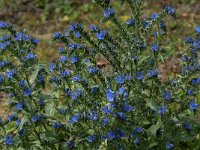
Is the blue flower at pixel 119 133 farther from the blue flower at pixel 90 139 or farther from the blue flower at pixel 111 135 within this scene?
the blue flower at pixel 90 139

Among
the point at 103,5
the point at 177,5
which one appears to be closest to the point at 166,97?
the point at 103,5

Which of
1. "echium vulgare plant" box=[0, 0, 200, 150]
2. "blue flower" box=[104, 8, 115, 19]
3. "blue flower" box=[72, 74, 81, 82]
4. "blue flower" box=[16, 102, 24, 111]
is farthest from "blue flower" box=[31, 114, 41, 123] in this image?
"blue flower" box=[104, 8, 115, 19]

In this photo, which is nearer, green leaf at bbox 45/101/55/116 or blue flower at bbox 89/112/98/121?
blue flower at bbox 89/112/98/121

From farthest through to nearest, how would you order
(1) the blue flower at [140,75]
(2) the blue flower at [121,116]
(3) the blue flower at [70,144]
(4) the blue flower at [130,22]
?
(3) the blue flower at [70,144] → (4) the blue flower at [130,22] → (1) the blue flower at [140,75] → (2) the blue flower at [121,116]

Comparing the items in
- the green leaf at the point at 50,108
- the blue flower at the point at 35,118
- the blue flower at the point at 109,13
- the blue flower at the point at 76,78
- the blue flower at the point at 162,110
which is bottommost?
the blue flower at the point at 35,118

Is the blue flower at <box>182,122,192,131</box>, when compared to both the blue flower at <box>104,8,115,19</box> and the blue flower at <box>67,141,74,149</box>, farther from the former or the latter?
the blue flower at <box>104,8,115,19</box>

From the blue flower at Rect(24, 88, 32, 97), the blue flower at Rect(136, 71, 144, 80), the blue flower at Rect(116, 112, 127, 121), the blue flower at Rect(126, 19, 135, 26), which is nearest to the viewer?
the blue flower at Rect(116, 112, 127, 121)

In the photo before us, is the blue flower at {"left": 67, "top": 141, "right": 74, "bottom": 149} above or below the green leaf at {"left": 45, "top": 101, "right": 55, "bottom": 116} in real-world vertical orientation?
below

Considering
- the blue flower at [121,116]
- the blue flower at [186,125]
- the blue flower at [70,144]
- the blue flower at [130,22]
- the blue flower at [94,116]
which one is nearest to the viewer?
the blue flower at [121,116]

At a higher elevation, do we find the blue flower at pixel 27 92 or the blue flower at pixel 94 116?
the blue flower at pixel 27 92

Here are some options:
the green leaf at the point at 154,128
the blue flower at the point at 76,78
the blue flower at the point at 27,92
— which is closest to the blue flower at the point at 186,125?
the green leaf at the point at 154,128
